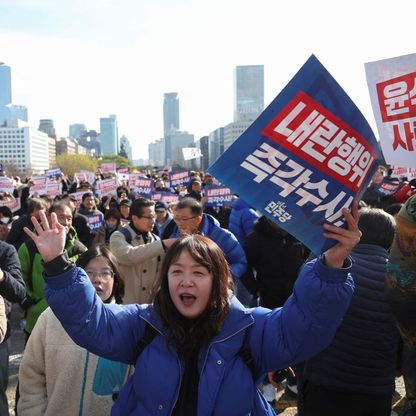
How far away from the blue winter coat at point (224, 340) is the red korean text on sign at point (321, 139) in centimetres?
39

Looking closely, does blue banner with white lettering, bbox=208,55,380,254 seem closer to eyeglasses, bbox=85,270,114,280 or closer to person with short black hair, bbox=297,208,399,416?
person with short black hair, bbox=297,208,399,416

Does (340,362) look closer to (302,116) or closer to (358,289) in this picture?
(358,289)

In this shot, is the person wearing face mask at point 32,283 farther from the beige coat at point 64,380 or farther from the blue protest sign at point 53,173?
the blue protest sign at point 53,173

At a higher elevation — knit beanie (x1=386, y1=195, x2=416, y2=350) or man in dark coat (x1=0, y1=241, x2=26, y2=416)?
knit beanie (x1=386, y1=195, x2=416, y2=350)

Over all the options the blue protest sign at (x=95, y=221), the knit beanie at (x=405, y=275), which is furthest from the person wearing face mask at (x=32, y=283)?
the blue protest sign at (x=95, y=221)

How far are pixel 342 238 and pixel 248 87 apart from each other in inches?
6641

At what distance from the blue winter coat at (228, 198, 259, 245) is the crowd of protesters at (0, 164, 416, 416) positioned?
7.55 ft

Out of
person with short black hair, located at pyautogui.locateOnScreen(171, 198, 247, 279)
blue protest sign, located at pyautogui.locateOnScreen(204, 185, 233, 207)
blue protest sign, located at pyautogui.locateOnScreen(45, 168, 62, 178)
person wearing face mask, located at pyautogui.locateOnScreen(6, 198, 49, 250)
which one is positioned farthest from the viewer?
blue protest sign, located at pyautogui.locateOnScreen(45, 168, 62, 178)

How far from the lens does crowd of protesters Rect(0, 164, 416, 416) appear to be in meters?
1.81

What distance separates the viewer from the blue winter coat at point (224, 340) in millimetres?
1787

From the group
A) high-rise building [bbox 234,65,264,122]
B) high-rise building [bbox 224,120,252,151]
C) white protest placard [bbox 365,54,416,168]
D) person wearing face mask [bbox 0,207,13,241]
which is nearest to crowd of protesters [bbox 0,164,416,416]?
white protest placard [bbox 365,54,416,168]

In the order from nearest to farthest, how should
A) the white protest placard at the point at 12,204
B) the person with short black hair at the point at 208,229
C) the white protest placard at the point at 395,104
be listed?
the white protest placard at the point at 395,104, the person with short black hair at the point at 208,229, the white protest placard at the point at 12,204

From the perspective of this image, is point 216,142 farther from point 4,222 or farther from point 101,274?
point 101,274

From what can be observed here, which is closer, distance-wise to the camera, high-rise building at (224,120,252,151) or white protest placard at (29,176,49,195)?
white protest placard at (29,176,49,195)
